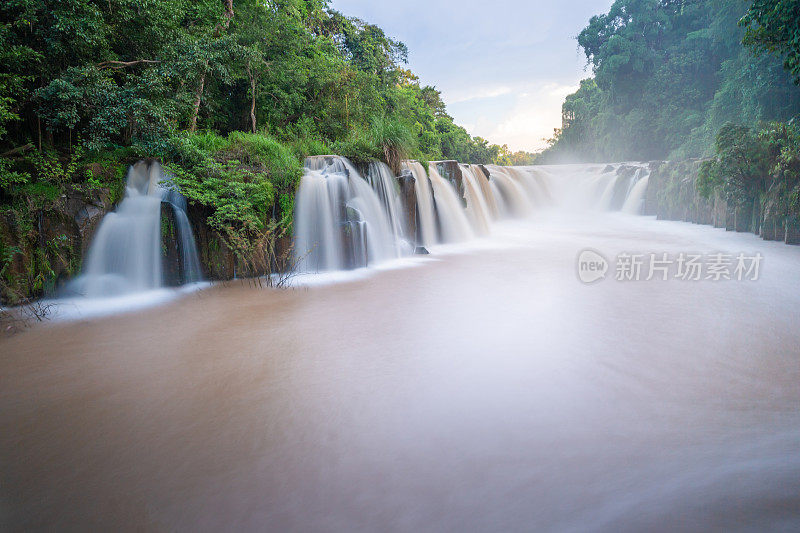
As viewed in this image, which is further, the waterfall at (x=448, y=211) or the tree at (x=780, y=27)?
the waterfall at (x=448, y=211)

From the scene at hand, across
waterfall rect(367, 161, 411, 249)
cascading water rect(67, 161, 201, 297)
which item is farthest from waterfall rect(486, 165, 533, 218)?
cascading water rect(67, 161, 201, 297)

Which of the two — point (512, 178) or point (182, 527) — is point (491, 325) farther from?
point (512, 178)

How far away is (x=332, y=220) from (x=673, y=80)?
35.3 meters

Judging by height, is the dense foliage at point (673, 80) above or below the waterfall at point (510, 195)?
above

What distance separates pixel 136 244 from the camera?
6066mm

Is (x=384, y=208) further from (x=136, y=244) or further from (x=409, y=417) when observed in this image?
(x=409, y=417)

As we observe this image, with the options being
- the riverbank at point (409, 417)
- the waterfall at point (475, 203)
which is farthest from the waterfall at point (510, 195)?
the riverbank at point (409, 417)

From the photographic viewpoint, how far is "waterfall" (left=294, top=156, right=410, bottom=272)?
24.5ft

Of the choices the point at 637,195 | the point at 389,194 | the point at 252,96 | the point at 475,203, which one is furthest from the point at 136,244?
the point at 637,195

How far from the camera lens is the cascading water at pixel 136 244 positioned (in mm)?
5789

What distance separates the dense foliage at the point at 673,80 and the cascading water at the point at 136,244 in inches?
1029

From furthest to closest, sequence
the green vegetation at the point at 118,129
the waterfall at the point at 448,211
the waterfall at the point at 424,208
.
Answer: the waterfall at the point at 448,211 → the waterfall at the point at 424,208 → the green vegetation at the point at 118,129

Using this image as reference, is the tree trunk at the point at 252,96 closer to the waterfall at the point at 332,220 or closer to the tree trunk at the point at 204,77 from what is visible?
the tree trunk at the point at 204,77

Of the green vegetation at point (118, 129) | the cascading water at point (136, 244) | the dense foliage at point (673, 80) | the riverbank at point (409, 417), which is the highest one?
the dense foliage at point (673, 80)
